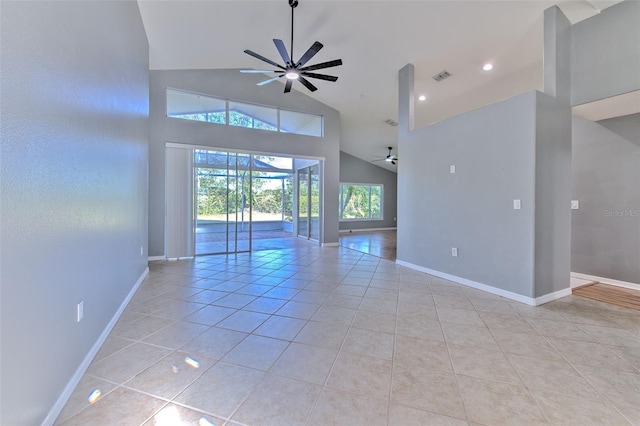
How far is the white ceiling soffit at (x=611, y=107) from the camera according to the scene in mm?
3378

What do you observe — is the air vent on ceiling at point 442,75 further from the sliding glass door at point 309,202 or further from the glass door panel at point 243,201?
the glass door panel at point 243,201

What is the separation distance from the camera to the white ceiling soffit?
11.1 feet

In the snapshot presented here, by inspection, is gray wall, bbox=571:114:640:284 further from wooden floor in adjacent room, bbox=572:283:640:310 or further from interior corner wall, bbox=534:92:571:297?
interior corner wall, bbox=534:92:571:297

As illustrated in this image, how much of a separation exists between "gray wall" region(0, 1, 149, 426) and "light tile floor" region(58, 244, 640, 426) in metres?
0.42

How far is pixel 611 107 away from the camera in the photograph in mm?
3697

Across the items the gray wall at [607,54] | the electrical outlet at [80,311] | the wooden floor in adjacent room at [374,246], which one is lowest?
the wooden floor in adjacent room at [374,246]

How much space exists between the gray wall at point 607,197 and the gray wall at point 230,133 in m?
4.95

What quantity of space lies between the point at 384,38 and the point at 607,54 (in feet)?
9.33

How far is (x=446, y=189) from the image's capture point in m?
4.32

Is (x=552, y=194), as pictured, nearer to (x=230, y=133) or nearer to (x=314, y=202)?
(x=314, y=202)

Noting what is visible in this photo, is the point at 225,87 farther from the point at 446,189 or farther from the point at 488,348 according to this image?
the point at 488,348

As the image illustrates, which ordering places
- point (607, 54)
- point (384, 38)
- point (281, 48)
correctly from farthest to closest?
1. point (384, 38)
2. point (281, 48)
3. point (607, 54)

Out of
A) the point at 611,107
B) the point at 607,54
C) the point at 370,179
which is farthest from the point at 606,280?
the point at 370,179

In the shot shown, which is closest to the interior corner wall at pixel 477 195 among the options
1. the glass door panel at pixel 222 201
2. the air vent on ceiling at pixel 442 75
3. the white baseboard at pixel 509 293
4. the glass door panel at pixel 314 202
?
the white baseboard at pixel 509 293
